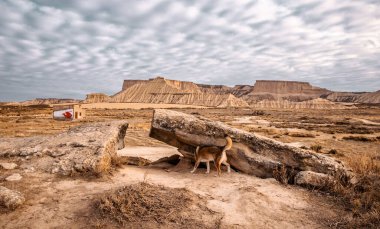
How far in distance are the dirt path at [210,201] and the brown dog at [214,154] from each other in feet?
1.27

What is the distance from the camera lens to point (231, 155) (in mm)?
9227

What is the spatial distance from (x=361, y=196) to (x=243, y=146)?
11.2 ft

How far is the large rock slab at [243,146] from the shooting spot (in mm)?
8516

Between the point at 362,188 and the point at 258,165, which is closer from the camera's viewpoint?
the point at 362,188

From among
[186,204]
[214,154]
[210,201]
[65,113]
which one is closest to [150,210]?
[186,204]

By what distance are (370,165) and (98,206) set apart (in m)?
7.92

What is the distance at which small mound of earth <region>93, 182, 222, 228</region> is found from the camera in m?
5.41

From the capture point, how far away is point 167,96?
518ft

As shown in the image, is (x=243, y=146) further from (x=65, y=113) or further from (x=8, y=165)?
(x=65, y=113)

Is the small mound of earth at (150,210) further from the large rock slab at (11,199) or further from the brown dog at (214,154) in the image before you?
the brown dog at (214,154)

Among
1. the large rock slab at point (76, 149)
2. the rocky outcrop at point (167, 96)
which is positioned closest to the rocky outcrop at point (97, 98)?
the rocky outcrop at point (167, 96)

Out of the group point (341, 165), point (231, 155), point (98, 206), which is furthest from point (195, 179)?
point (341, 165)

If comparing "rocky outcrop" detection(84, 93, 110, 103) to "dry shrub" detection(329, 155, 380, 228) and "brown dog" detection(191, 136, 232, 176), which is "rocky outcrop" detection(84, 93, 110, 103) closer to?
"brown dog" detection(191, 136, 232, 176)

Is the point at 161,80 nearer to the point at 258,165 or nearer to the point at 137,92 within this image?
the point at 137,92
